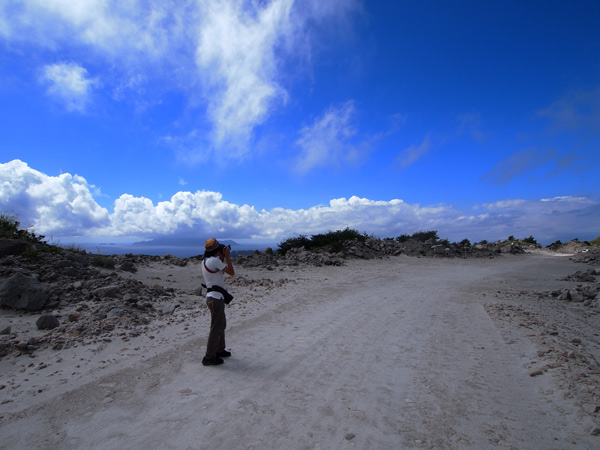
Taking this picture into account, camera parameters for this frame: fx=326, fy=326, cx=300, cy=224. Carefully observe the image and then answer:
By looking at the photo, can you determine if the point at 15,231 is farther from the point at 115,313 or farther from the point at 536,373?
the point at 536,373

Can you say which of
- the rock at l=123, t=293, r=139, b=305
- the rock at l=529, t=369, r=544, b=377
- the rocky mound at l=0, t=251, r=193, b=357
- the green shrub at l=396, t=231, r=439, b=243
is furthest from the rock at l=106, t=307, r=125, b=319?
the green shrub at l=396, t=231, r=439, b=243

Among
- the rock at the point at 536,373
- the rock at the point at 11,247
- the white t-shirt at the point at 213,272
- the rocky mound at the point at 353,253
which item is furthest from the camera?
the rocky mound at the point at 353,253

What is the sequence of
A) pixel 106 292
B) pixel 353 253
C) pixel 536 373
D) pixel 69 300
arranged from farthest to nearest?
pixel 353 253 → pixel 106 292 → pixel 69 300 → pixel 536 373

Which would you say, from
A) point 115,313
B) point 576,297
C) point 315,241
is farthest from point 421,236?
point 115,313

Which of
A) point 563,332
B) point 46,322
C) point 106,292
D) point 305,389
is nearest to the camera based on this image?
point 305,389

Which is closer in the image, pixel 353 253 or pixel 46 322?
pixel 46 322

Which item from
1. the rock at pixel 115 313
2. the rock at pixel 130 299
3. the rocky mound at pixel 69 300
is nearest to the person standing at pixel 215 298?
the rocky mound at pixel 69 300

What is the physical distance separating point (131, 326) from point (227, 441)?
14.3 ft

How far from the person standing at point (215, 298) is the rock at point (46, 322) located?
3.53 m

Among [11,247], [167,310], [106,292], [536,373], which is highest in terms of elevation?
[11,247]

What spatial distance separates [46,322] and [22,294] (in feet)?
4.71

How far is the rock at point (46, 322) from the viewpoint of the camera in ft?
20.4

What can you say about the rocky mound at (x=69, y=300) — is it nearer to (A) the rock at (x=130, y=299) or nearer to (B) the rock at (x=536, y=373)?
(A) the rock at (x=130, y=299)

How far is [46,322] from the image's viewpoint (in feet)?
20.5
